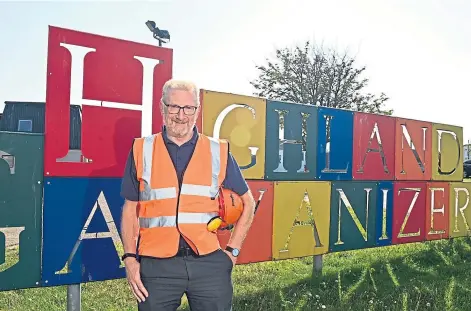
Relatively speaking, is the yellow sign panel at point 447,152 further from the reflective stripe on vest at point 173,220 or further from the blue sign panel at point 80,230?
the reflective stripe on vest at point 173,220

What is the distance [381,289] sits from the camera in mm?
5871

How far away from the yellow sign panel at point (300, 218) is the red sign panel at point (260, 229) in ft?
0.29

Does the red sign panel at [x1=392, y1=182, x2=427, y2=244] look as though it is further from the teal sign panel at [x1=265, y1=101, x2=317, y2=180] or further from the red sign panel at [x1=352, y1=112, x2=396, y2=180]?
the teal sign panel at [x1=265, y1=101, x2=317, y2=180]

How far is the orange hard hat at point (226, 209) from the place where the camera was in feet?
9.71

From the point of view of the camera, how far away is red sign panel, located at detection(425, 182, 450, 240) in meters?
7.90

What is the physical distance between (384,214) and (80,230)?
4754 millimetres

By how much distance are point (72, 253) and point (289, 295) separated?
2570 millimetres

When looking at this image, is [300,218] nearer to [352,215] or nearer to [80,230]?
[352,215]

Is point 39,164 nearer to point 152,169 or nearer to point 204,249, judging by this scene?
point 152,169

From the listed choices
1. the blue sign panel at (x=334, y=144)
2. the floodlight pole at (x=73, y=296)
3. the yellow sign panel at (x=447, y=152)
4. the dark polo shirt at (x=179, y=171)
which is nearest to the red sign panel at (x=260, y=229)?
the blue sign panel at (x=334, y=144)

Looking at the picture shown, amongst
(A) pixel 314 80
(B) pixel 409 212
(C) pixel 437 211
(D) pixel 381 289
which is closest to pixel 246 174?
(D) pixel 381 289

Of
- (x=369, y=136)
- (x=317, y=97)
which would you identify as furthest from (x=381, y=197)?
(x=317, y=97)

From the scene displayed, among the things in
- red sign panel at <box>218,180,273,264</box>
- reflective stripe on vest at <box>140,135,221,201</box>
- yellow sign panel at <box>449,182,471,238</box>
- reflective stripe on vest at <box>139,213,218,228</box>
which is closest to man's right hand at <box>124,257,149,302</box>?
reflective stripe on vest at <box>139,213,218,228</box>

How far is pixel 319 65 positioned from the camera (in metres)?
28.7
